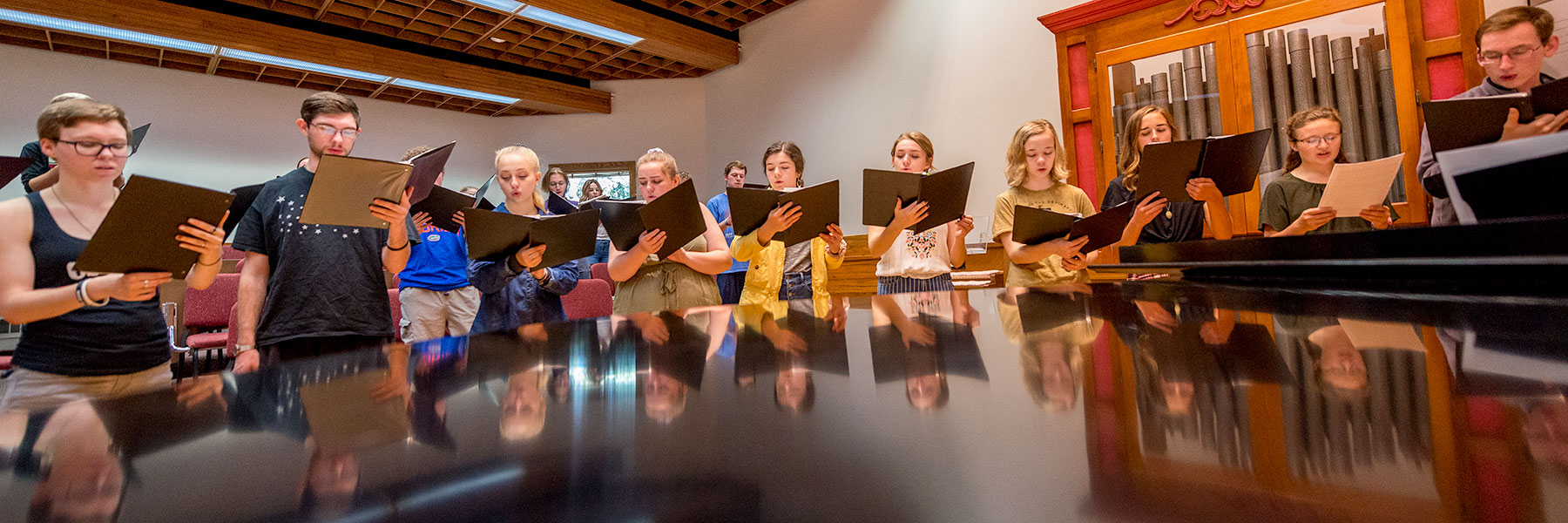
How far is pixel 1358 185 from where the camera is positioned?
205cm

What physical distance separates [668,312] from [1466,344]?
1046mm

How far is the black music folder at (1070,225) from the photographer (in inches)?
70.4

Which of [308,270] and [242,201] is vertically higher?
[242,201]

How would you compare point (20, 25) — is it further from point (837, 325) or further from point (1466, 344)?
point (1466, 344)

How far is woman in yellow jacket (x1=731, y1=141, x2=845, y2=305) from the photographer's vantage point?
6.79ft

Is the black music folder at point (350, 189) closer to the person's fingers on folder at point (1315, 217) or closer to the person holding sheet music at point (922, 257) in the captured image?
the person holding sheet music at point (922, 257)

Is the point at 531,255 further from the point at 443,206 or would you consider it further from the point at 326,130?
the point at 326,130

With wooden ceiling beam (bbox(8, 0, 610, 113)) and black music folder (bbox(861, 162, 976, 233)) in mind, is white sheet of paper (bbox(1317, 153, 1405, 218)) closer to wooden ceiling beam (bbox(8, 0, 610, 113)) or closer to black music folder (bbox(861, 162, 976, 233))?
black music folder (bbox(861, 162, 976, 233))

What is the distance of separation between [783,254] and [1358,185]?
5.72 ft

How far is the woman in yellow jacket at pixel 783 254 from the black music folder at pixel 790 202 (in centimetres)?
2

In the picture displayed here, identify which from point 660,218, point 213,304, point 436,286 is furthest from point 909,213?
point 213,304

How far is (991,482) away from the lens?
8.7 inches

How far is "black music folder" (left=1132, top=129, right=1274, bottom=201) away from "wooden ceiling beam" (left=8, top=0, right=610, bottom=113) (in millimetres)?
6608

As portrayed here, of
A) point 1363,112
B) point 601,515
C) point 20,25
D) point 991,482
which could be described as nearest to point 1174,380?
point 991,482
